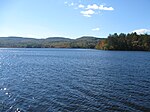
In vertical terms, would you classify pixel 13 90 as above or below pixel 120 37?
below

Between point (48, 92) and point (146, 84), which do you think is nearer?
point (48, 92)

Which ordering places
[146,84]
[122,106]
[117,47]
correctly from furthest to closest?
[117,47]
[146,84]
[122,106]

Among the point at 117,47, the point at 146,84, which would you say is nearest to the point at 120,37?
the point at 117,47

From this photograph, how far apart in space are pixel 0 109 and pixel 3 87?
1065cm

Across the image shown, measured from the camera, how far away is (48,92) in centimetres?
3064

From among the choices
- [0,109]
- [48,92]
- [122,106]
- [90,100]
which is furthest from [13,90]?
[122,106]

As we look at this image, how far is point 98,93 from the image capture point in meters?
30.3

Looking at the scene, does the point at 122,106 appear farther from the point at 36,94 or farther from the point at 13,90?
the point at 13,90

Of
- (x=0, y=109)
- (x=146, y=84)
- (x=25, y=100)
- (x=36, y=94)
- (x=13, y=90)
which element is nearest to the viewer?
(x=0, y=109)

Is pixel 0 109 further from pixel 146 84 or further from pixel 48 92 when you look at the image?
pixel 146 84

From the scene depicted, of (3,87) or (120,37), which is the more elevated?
(120,37)

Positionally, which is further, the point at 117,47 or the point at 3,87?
the point at 117,47

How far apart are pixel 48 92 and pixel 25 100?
15.1 feet

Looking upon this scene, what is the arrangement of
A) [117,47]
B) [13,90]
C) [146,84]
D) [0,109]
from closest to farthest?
[0,109]
[13,90]
[146,84]
[117,47]
